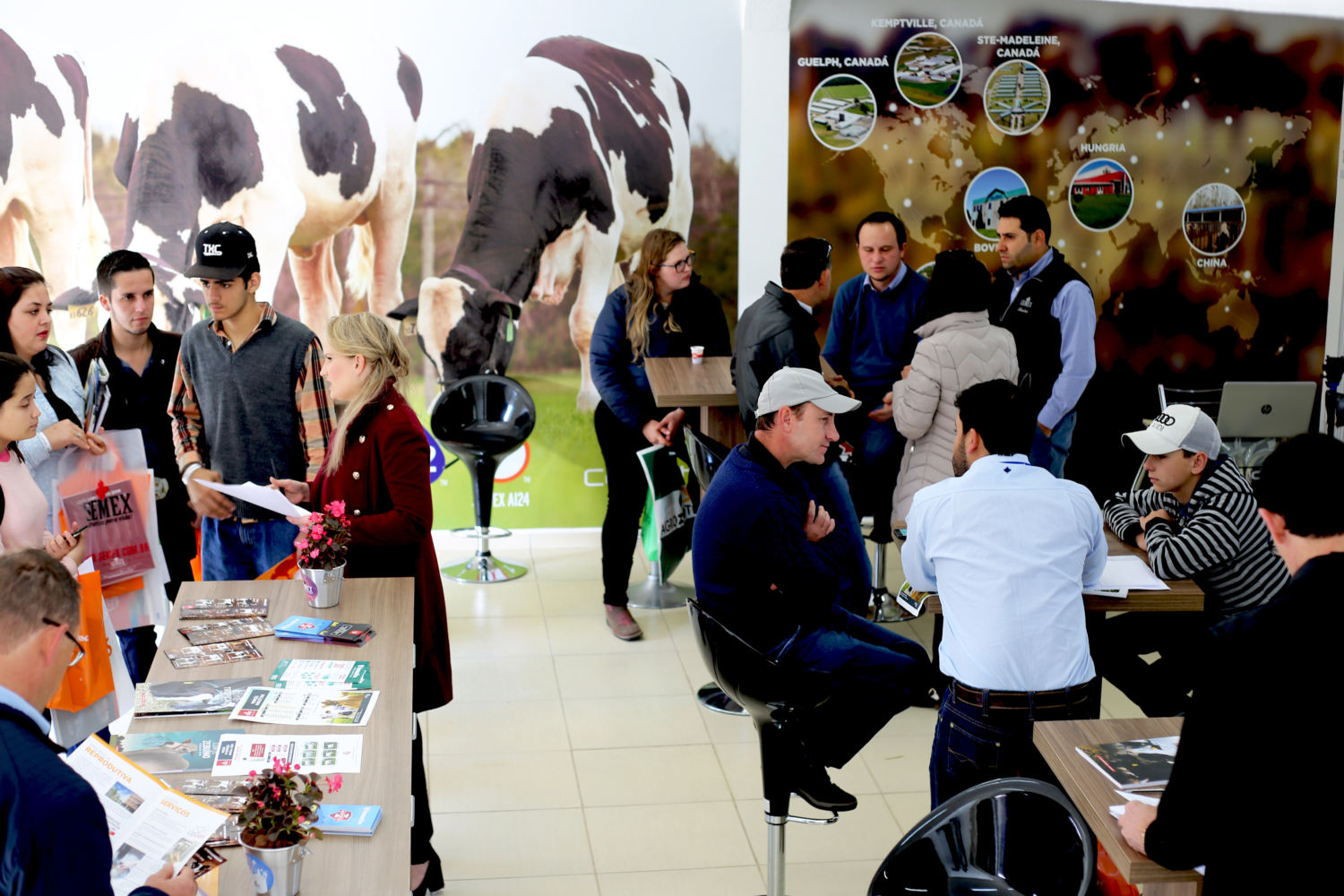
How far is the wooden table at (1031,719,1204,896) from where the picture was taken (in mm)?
2283

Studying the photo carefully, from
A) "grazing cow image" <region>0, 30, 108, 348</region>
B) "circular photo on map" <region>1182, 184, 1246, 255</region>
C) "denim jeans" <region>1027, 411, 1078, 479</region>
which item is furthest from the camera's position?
"circular photo on map" <region>1182, 184, 1246, 255</region>

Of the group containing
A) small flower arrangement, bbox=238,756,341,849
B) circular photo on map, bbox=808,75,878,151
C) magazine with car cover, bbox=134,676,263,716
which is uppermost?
circular photo on map, bbox=808,75,878,151

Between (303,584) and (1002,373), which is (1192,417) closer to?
(1002,373)

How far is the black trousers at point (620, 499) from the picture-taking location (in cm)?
593

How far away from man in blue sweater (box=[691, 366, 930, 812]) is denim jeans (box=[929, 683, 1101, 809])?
15.5 inches

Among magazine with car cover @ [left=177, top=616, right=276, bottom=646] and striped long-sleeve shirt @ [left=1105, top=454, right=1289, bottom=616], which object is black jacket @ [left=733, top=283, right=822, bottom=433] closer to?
striped long-sleeve shirt @ [left=1105, top=454, right=1289, bottom=616]

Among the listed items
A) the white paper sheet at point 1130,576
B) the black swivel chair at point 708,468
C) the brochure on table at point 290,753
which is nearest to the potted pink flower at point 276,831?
the brochure on table at point 290,753

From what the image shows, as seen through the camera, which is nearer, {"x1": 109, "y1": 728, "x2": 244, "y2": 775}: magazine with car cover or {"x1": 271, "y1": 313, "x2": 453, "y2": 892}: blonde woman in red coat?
{"x1": 109, "y1": 728, "x2": 244, "y2": 775}: magazine with car cover

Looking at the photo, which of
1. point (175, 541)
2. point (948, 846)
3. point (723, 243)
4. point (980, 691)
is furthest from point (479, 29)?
point (948, 846)

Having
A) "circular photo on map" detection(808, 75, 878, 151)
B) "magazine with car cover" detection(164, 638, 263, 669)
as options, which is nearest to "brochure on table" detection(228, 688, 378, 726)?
"magazine with car cover" detection(164, 638, 263, 669)

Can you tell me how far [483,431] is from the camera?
658 cm

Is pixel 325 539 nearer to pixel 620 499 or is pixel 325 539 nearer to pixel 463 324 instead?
pixel 620 499

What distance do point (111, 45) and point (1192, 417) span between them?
5.81 metres

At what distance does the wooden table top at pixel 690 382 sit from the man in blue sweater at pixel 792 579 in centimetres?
143
